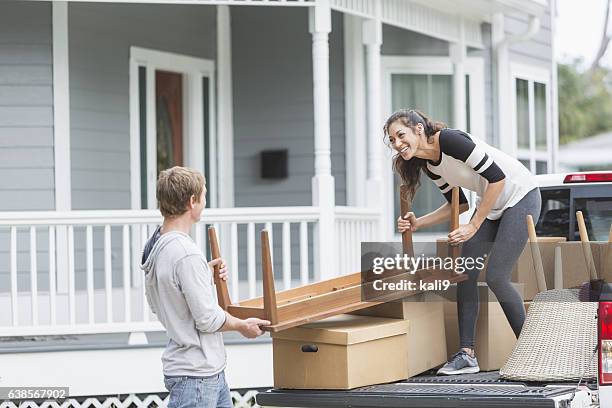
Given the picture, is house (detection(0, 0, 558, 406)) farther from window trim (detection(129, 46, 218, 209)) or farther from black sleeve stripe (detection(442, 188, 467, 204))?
black sleeve stripe (detection(442, 188, 467, 204))

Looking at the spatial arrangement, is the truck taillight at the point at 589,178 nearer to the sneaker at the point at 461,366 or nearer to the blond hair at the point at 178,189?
the sneaker at the point at 461,366

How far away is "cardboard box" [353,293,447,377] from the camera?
538 centimetres

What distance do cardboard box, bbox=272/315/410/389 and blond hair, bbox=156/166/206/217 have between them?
76 centimetres

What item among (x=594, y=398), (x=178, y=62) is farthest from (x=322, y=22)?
(x=594, y=398)

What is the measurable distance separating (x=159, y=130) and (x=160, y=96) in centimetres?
36

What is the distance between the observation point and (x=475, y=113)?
1378 cm

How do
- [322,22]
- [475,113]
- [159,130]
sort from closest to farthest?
1. [322,22]
2. [159,130]
3. [475,113]

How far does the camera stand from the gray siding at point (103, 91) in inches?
428

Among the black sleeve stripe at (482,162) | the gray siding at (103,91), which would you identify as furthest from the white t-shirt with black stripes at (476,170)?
the gray siding at (103,91)

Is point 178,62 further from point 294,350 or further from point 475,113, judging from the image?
point 294,350

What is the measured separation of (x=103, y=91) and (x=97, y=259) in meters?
1.64

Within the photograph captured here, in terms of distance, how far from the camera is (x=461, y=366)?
A: 213 inches

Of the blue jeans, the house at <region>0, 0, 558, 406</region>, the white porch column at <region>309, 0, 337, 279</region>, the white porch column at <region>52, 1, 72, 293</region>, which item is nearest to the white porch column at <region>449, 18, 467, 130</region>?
the house at <region>0, 0, 558, 406</region>

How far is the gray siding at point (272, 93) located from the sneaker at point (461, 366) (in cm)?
713
